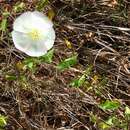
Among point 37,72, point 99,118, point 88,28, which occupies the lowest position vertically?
point 99,118

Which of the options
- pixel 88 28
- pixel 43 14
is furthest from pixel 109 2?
pixel 43 14

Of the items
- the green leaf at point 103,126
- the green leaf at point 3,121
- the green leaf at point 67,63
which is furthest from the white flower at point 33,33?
the green leaf at point 103,126

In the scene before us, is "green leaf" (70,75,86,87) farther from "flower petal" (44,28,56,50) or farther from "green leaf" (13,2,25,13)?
"green leaf" (13,2,25,13)

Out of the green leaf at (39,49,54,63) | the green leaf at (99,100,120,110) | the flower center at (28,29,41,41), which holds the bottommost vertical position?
the green leaf at (99,100,120,110)

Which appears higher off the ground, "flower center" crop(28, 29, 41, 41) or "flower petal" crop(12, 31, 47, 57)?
"flower center" crop(28, 29, 41, 41)

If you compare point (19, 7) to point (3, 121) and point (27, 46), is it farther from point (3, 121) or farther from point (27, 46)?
point (3, 121)

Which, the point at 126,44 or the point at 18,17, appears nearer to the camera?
the point at 18,17

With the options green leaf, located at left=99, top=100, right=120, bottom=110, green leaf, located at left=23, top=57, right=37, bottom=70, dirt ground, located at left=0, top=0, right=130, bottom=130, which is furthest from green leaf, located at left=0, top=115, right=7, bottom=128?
green leaf, located at left=99, top=100, right=120, bottom=110

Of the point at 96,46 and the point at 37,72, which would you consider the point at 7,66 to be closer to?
the point at 37,72

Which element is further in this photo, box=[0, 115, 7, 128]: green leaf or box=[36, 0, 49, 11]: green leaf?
box=[36, 0, 49, 11]: green leaf
